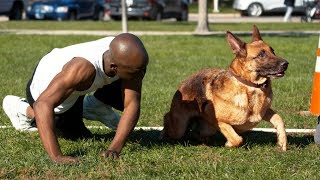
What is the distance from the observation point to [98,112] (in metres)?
7.30

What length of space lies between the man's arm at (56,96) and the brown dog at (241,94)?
50.0 inches

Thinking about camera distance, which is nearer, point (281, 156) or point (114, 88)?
point (281, 156)

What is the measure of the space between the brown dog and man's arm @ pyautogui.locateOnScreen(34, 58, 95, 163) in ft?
4.17

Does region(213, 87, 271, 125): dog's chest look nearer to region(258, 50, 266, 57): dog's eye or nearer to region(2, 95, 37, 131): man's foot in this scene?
Answer: region(258, 50, 266, 57): dog's eye

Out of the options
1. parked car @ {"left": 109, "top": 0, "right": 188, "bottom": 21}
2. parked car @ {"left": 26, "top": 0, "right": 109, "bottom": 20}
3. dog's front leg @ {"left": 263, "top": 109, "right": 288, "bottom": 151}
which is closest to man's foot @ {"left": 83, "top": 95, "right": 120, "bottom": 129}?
dog's front leg @ {"left": 263, "top": 109, "right": 288, "bottom": 151}

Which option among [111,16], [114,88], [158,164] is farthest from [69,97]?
[111,16]

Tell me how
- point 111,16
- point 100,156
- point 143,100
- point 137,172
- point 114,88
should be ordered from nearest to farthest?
1. point 137,172
2. point 100,156
3. point 114,88
4. point 143,100
5. point 111,16

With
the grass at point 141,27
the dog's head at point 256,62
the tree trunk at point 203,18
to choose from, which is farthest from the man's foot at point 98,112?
the grass at point 141,27

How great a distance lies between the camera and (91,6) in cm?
3547

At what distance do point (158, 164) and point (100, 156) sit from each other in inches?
19.3

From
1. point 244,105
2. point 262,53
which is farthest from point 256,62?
point 244,105

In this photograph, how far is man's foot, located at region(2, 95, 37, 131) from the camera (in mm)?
7258

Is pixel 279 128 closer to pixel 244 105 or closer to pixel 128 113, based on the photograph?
pixel 244 105

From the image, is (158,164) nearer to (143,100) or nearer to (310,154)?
(310,154)
